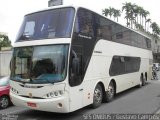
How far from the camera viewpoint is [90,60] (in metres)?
9.94

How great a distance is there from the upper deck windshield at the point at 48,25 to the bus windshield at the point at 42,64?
17.5 inches

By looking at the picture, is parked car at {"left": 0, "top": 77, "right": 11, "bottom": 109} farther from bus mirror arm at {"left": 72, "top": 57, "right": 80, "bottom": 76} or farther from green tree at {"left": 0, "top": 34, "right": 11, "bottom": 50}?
green tree at {"left": 0, "top": 34, "right": 11, "bottom": 50}

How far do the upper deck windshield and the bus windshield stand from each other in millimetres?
445

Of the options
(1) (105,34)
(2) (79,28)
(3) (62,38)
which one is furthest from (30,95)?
(1) (105,34)

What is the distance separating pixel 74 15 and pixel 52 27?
0.85 metres

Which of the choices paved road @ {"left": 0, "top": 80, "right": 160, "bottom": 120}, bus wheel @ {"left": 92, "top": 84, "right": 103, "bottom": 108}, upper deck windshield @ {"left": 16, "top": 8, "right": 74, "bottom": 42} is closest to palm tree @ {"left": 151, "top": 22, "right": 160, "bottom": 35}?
paved road @ {"left": 0, "top": 80, "right": 160, "bottom": 120}

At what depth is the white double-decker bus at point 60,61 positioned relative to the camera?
8234 millimetres

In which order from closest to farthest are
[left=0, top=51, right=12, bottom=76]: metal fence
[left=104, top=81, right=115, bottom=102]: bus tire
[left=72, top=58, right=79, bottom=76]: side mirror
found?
[left=72, top=58, right=79, bottom=76]: side mirror < [left=104, top=81, right=115, bottom=102]: bus tire < [left=0, top=51, right=12, bottom=76]: metal fence

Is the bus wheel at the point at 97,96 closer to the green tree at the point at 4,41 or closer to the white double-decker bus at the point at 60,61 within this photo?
the white double-decker bus at the point at 60,61

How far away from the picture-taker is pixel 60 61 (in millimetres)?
8297

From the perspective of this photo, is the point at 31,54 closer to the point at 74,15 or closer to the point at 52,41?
the point at 52,41

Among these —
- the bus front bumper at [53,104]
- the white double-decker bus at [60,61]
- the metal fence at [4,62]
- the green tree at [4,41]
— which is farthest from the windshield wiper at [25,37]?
the green tree at [4,41]

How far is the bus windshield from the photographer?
27.1 ft

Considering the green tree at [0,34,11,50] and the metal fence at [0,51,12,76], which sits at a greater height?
the green tree at [0,34,11,50]
